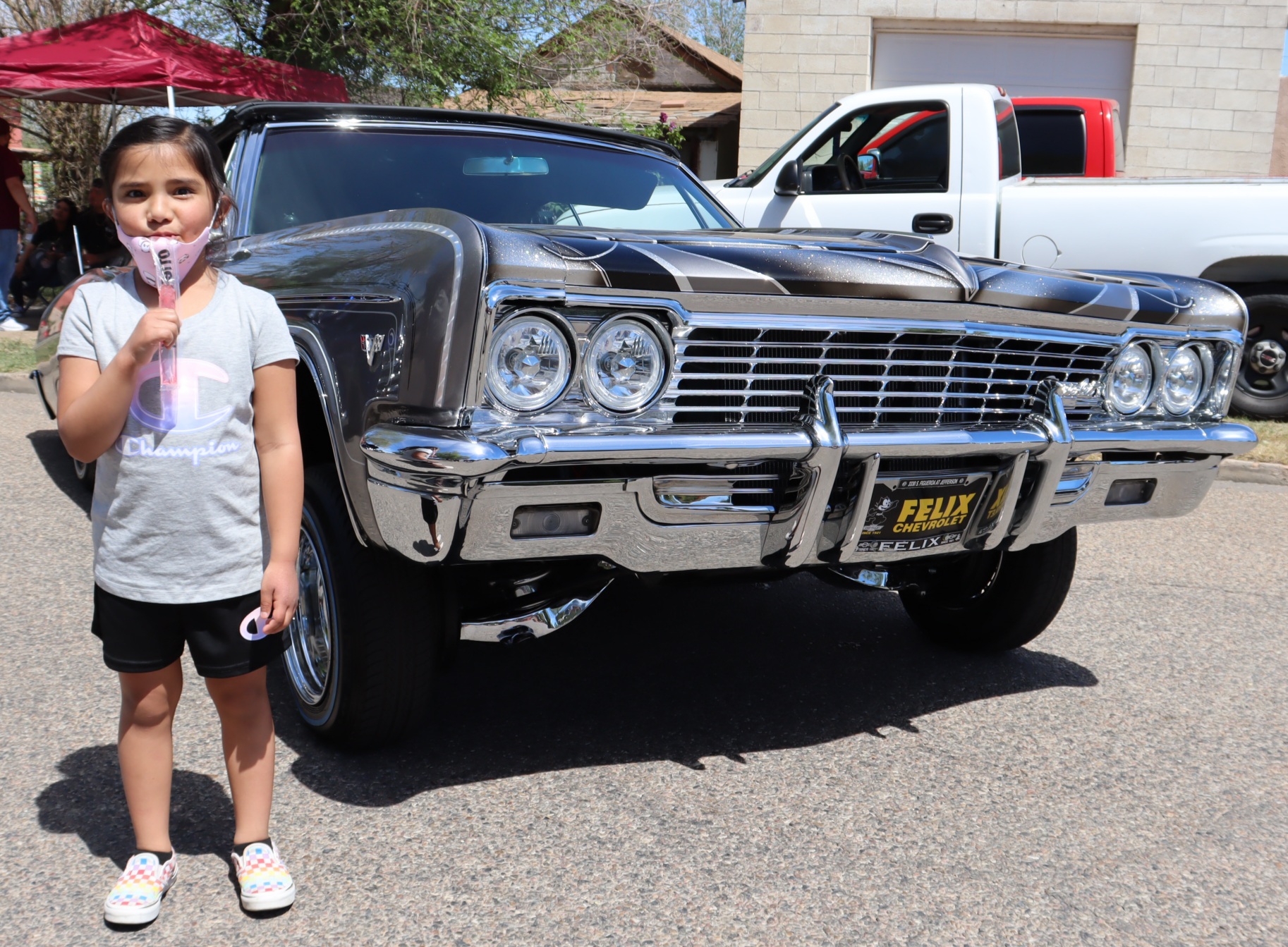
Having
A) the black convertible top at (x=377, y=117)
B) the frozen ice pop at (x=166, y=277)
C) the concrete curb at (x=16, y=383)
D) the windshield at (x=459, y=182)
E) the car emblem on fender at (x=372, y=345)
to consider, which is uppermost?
the black convertible top at (x=377, y=117)

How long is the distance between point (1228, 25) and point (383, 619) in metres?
14.6

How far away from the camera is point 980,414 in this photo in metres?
2.95

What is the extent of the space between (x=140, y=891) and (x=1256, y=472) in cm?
672

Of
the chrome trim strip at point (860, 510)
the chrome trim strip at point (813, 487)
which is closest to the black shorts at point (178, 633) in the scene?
the chrome trim strip at point (813, 487)

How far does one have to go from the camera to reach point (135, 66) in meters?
10.1

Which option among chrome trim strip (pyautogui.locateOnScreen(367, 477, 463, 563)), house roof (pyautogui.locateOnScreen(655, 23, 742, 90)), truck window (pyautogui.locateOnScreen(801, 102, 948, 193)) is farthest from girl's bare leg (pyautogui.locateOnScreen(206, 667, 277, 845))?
house roof (pyautogui.locateOnScreen(655, 23, 742, 90))

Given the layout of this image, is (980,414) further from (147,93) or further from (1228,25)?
(1228,25)

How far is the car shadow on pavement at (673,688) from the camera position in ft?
9.79

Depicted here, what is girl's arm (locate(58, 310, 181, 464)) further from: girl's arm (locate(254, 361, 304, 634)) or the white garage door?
the white garage door

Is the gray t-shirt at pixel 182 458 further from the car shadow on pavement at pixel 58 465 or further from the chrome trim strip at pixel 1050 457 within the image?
the car shadow on pavement at pixel 58 465

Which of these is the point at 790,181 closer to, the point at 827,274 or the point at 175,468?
the point at 827,274

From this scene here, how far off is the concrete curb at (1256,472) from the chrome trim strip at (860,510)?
17.0ft

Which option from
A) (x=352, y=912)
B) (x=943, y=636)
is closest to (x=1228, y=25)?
(x=943, y=636)

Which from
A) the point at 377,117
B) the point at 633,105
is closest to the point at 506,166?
the point at 377,117
